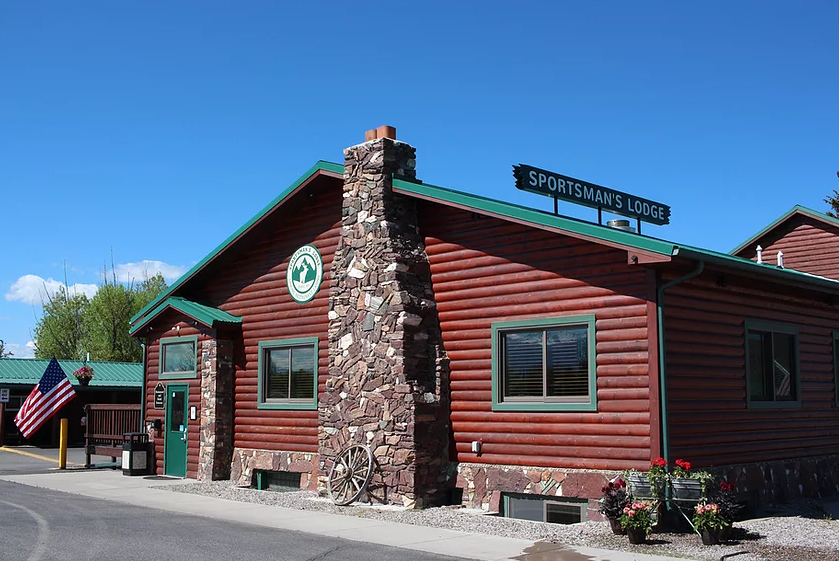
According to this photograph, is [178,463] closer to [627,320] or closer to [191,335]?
[191,335]

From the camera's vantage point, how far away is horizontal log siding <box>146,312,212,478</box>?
20859 millimetres

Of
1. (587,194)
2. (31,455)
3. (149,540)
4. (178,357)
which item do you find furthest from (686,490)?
(31,455)

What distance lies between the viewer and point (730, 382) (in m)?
14.2

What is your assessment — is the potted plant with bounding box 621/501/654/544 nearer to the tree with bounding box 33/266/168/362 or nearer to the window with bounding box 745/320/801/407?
the window with bounding box 745/320/801/407

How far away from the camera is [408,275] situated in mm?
15992

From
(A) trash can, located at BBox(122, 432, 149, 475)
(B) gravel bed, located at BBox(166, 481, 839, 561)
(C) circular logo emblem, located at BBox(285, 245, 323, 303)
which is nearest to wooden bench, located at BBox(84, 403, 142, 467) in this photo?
(A) trash can, located at BBox(122, 432, 149, 475)

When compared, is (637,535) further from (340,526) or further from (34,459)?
(34,459)

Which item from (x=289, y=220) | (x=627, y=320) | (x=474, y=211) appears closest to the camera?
(x=627, y=320)

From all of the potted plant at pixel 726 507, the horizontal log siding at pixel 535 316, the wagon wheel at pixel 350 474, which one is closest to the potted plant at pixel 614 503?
A: the horizontal log siding at pixel 535 316

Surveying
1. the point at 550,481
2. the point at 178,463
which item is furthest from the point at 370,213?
the point at 178,463

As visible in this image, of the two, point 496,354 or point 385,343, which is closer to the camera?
point 496,354

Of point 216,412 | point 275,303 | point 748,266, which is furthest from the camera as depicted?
point 216,412

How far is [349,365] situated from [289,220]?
177 inches

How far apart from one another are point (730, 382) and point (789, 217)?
12.1 m
